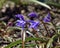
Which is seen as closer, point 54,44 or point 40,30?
point 54,44

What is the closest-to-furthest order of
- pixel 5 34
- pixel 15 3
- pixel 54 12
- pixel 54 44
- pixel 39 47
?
pixel 39 47
pixel 54 44
pixel 5 34
pixel 54 12
pixel 15 3

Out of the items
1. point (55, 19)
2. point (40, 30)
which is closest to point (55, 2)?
point (55, 19)

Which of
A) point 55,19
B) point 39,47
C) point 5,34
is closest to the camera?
point 39,47

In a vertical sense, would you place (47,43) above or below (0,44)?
above

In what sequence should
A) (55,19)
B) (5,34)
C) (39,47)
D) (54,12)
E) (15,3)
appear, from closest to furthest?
(39,47) < (5,34) < (55,19) < (54,12) < (15,3)

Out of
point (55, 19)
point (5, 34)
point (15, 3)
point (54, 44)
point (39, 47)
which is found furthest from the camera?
point (15, 3)

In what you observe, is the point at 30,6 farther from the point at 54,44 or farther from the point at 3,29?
the point at 54,44

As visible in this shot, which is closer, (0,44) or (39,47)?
(39,47)

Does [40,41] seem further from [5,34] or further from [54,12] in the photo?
[54,12]

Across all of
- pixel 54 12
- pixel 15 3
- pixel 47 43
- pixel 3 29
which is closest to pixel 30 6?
pixel 15 3

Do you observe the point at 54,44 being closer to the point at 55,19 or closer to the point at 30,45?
the point at 30,45
